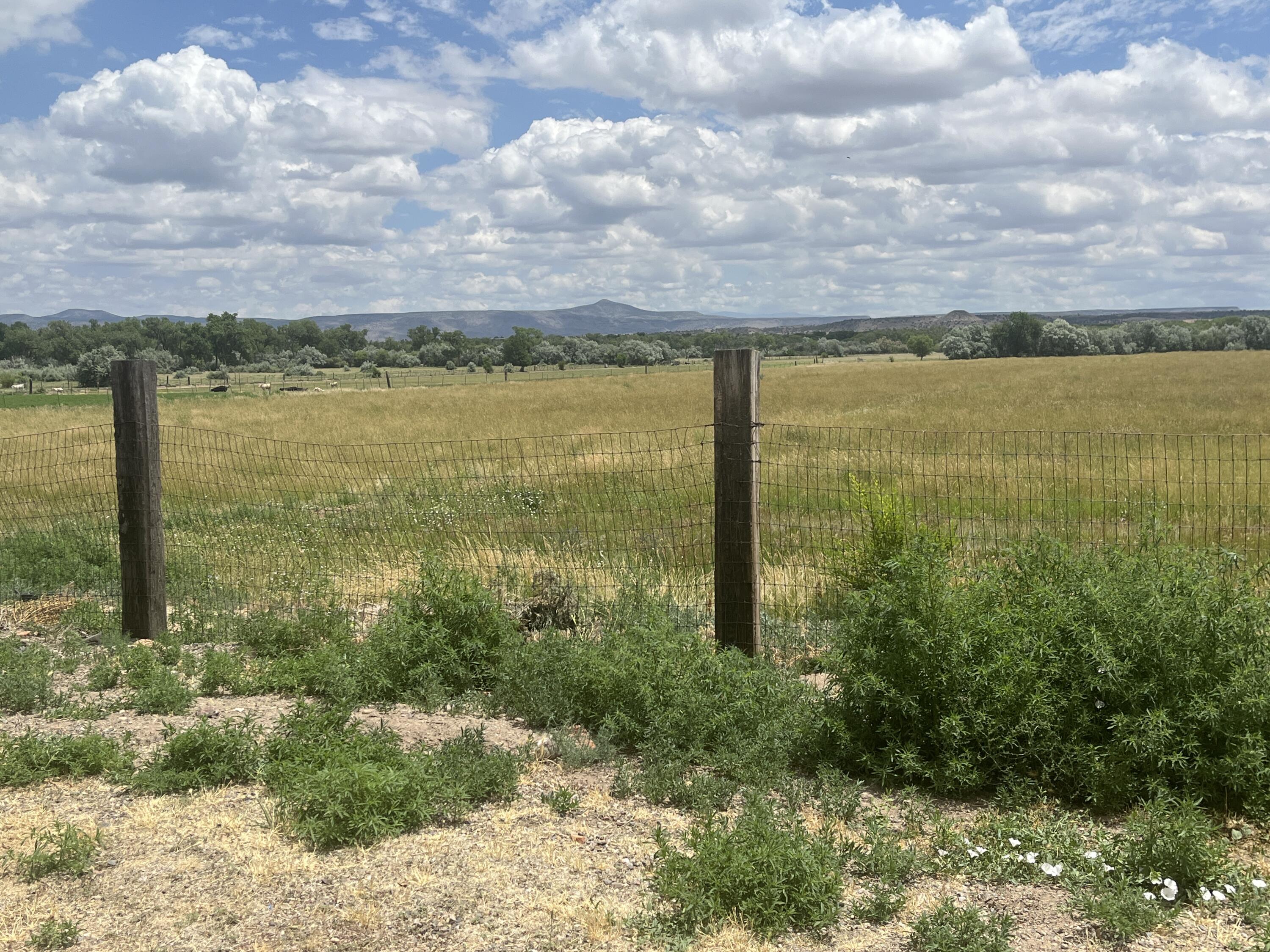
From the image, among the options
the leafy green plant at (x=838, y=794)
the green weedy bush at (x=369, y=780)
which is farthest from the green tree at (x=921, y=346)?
the green weedy bush at (x=369, y=780)

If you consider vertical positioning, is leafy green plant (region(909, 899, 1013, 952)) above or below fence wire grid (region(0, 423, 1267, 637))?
below

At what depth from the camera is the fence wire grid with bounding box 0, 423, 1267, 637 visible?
871 cm

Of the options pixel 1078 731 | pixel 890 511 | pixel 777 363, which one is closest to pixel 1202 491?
pixel 890 511

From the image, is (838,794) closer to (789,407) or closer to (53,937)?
(53,937)

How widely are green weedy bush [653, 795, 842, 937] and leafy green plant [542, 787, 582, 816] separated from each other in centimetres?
71

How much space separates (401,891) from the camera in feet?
12.6

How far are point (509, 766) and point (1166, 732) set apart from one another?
293 centimetres

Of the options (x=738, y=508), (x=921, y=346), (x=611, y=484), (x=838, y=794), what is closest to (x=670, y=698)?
(x=838, y=794)

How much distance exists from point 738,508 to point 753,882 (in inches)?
129

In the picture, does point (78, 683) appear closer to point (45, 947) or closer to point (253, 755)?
point (253, 755)

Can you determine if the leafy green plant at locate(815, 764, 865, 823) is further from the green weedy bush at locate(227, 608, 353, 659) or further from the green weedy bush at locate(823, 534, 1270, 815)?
the green weedy bush at locate(227, 608, 353, 659)

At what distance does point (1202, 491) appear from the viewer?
45.3 feet

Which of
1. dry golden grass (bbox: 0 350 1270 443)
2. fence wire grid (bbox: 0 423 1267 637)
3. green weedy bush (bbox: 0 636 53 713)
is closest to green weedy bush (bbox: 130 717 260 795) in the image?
green weedy bush (bbox: 0 636 53 713)

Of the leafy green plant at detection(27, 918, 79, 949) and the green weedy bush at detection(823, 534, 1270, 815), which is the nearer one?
the leafy green plant at detection(27, 918, 79, 949)
